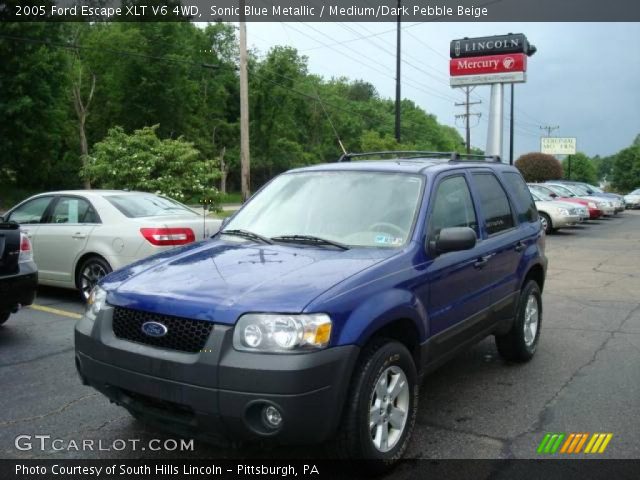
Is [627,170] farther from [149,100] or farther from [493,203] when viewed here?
[493,203]

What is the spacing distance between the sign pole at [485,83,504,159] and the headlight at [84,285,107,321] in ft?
127

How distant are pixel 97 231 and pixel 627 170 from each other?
305 ft

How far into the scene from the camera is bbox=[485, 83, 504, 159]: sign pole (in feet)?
130

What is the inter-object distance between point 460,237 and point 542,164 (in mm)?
43274

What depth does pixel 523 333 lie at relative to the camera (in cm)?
527

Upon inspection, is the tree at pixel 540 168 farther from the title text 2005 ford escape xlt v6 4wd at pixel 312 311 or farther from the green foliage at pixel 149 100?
the title text 2005 ford escape xlt v6 4wd at pixel 312 311

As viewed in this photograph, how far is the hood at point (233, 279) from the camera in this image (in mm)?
2977

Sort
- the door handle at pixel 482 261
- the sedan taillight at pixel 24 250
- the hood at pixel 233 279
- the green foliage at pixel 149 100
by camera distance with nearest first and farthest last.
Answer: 1. the hood at pixel 233 279
2. the door handle at pixel 482 261
3. the sedan taillight at pixel 24 250
4. the green foliage at pixel 149 100

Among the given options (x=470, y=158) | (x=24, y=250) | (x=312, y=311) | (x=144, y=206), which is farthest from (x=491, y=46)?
(x=312, y=311)

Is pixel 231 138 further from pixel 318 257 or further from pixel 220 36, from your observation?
pixel 318 257

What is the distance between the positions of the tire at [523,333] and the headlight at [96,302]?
3360 millimetres

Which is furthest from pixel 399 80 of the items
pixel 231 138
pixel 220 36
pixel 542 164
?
pixel 220 36

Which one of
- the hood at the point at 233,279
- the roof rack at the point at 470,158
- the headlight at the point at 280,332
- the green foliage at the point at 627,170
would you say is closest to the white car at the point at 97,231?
the roof rack at the point at 470,158

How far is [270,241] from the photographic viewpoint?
3996mm
